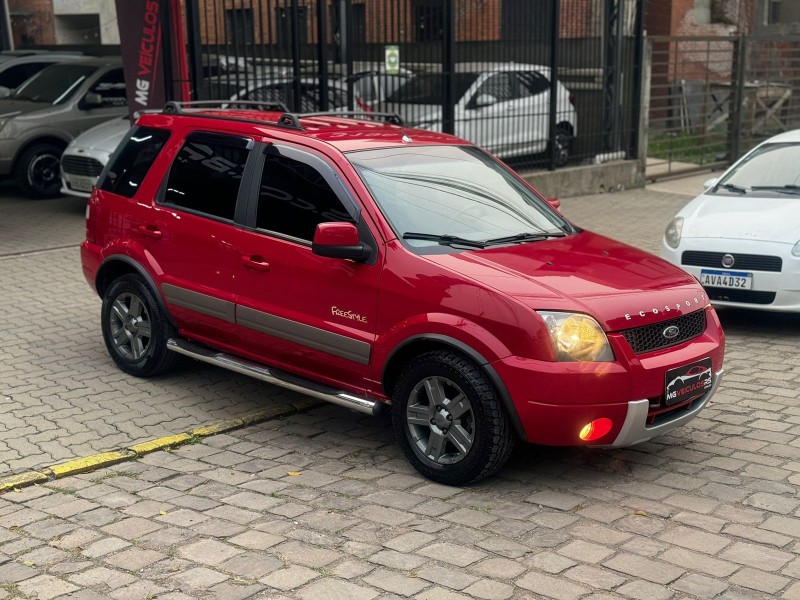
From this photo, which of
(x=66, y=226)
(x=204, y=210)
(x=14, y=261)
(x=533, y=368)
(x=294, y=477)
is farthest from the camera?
(x=66, y=226)

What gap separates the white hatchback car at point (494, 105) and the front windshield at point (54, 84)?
4.78 m

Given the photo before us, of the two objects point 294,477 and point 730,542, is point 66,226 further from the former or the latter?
point 730,542

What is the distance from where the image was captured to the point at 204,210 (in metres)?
6.81

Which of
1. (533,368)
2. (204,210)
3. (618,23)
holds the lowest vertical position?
(533,368)

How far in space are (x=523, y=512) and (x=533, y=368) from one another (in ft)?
Result: 2.29

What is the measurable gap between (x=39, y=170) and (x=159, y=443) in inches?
399

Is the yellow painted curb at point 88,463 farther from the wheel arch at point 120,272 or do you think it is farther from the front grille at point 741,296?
the front grille at point 741,296

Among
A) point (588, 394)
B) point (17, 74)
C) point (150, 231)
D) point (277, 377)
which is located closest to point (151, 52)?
point (150, 231)

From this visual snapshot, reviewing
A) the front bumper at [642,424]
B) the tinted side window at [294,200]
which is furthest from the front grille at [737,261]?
the tinted side window at [294,200]

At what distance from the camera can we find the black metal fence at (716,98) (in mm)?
18469

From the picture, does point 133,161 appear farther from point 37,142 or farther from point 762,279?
point 37,142

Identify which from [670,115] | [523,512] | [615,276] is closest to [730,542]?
[523,512]

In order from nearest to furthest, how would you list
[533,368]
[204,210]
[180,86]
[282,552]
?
1. [282,552]
2. [533,368]
3. [204,210]
4. [180,86]

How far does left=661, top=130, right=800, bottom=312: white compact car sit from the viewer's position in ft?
28.1
